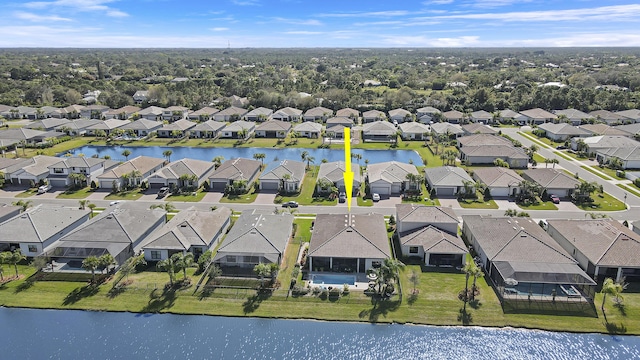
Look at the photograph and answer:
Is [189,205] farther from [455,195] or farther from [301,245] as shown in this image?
[455,195]

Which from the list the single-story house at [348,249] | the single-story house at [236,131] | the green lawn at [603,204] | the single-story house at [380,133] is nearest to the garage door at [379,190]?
the single-story house at [348,249]

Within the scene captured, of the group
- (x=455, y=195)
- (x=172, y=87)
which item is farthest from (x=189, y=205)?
(x=172, y=87)

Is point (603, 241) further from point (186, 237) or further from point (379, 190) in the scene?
Answer: point (186, 237)

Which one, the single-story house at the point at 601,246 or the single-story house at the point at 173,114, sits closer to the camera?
the single-story house at the point at 601,246

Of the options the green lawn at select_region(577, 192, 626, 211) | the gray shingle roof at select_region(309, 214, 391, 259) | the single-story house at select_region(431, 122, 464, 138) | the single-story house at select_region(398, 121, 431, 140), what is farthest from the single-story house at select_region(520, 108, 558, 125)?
the gray shingle roof at select_region(309, 214, 391, 259)

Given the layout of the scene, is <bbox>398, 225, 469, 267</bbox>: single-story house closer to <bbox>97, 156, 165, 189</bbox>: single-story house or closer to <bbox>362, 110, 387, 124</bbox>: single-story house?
<bbox>97, 156, 165, 189</bbox>: single-story house

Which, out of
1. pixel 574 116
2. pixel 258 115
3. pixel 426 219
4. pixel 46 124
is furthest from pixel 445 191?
pixel 46 124

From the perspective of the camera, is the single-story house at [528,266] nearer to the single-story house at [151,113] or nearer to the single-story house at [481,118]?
the single-story house at [481,118]
